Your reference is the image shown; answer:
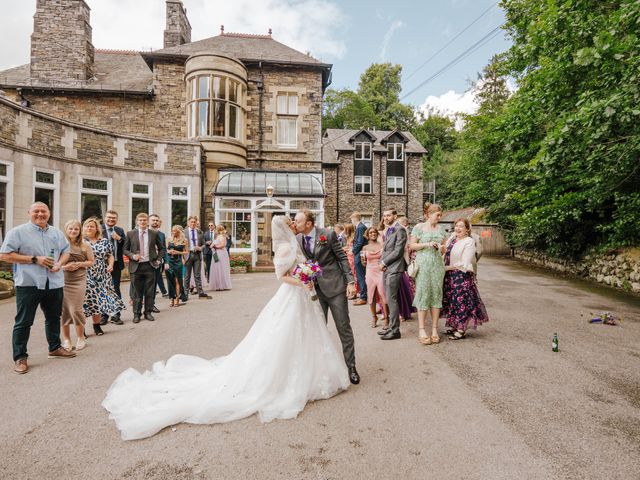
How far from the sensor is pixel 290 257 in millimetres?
3838

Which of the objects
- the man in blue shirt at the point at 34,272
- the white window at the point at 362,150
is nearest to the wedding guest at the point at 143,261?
the man in blue shirt at the point at 34,272

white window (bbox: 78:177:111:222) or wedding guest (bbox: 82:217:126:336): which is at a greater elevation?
white window (bbox: 78:177:111:222)

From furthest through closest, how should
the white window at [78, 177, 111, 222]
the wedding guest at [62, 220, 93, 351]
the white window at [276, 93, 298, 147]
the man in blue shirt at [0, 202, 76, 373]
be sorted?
the white window at [276, 93, 298, 147], the white window at [78, 177, 111, 222], the wedding guest at [62, 220, 93, 351], the man in blue shirt at [0, 202, 76, 373]

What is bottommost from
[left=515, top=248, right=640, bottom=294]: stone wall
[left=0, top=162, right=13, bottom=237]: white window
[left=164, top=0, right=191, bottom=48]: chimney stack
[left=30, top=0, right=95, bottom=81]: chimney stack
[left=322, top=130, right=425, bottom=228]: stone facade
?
[left=515, top=248, right=640, bottom=294]: stone wall

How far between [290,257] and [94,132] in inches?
490

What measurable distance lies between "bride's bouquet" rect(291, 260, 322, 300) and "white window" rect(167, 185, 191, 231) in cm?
1254

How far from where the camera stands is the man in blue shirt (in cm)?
434

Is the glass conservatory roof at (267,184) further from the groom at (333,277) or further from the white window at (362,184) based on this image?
the white window at (362,184)

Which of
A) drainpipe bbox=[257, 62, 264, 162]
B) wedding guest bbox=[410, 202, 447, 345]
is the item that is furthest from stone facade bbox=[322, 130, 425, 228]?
wedding guest bbox=[410, 202, 447, 345]

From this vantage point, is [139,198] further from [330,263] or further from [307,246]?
[330,263]

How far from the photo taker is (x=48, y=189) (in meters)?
11.2

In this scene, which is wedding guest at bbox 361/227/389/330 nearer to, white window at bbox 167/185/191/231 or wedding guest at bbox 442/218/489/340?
wedding guest at bbox 442/218/489/340

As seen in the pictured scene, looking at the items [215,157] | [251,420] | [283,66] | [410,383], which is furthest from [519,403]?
[283,66]

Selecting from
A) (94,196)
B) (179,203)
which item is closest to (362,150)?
(179,203)
